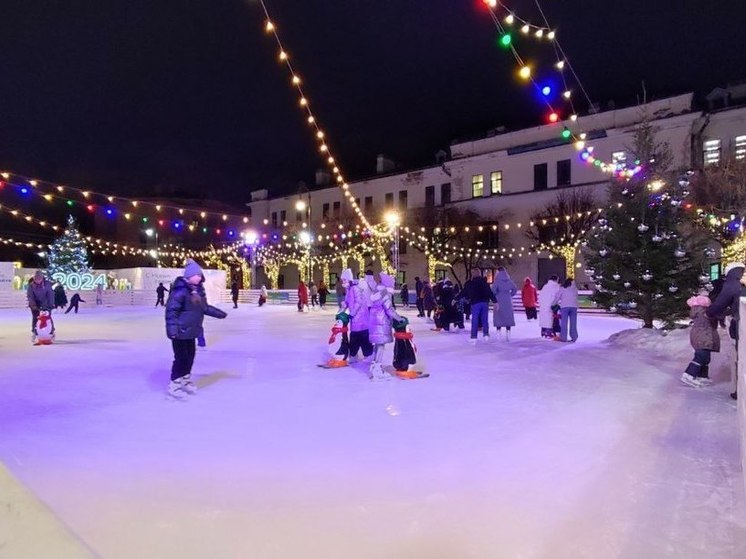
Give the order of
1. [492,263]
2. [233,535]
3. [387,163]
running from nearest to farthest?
[233,535] < [492,263] < [387,163]

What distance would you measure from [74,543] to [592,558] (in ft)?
7.27

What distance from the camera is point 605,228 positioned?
11.5m

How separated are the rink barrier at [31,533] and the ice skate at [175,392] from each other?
10.1 feet

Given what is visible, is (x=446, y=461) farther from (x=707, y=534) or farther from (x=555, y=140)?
(x=555, y=140)

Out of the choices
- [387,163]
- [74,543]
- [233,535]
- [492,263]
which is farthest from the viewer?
[387,163]

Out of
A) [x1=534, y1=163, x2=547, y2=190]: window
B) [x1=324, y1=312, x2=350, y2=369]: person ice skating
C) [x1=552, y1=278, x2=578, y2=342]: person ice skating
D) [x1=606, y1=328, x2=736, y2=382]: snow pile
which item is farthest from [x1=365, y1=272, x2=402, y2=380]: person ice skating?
[x1=534, y1=163, x2=547, y2=190]: window

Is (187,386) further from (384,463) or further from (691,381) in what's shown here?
(691,381)

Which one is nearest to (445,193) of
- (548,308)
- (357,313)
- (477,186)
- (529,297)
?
(477,186)

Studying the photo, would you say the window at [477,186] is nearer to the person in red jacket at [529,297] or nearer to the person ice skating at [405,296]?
the person ice skating at [405,296]

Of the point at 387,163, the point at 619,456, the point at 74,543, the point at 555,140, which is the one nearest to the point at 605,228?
the point at 619,456

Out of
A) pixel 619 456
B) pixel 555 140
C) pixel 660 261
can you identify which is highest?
pixel 555 140

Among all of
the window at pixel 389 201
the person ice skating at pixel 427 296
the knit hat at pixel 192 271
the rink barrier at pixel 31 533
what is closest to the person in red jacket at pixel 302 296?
the person ice skating at pixel 427 296

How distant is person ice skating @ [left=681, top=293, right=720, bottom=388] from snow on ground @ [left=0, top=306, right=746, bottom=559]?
0.77 ft

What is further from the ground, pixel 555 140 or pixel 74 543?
pixel 555 140
